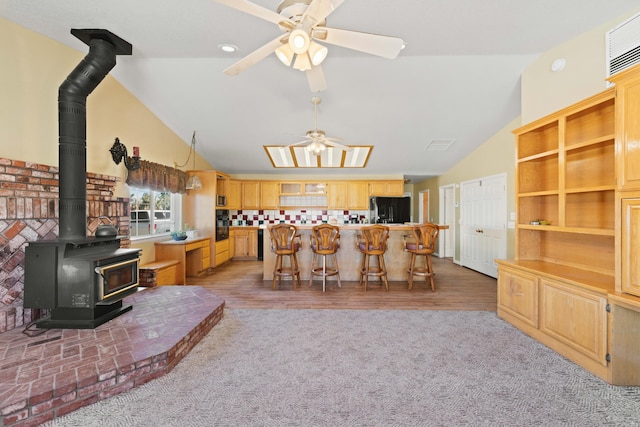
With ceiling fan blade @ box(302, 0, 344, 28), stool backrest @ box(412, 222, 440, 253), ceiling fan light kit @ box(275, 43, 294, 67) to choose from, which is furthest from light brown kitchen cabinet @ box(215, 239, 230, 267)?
ceiling fan blade @ box(302, 0, 344, 28)

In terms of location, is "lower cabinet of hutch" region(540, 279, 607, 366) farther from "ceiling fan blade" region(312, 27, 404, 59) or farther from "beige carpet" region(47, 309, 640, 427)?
"ceiling fan blade" region(312, 27, 404, 59)

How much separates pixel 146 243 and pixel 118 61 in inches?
101

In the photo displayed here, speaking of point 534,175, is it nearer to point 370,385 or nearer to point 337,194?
point 370,385

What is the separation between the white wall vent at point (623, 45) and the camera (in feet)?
7.73

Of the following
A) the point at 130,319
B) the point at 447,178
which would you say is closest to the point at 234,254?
the point at 130,319

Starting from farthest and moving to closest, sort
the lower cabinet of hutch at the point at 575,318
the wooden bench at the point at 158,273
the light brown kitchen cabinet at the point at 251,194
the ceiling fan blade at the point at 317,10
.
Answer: the light brown kitchen cabinet at the point at 251,194 → the wooden bench at the point at 158,273 → the lower cabinet of hutch at the point at 575,318 → the ceiling fan blade at the point at 317,10

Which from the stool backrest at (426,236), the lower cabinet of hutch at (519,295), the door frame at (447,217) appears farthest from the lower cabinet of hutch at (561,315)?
the door frame at (447,217)

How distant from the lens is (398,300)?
12.8 feet

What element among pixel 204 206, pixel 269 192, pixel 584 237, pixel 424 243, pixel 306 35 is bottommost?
pixel 424 243

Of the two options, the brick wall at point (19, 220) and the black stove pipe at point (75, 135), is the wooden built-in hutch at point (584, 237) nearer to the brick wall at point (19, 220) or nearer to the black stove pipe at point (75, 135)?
the black stove pipe at point (75, 135)

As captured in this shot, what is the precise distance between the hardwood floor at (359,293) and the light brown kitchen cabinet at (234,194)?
7.48 ft

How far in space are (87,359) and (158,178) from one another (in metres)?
3.21

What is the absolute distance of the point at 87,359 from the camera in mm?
1992

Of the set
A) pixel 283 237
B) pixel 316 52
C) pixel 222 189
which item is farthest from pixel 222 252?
pixel 316 52
